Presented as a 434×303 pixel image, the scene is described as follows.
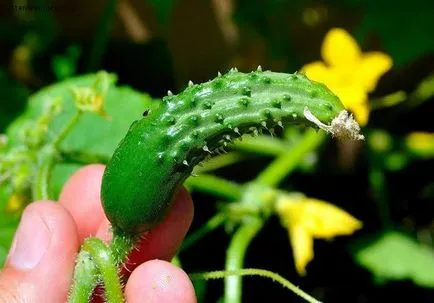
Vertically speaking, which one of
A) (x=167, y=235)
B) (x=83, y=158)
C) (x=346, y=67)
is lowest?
(x=167, y=235)

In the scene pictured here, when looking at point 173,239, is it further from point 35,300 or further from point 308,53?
point 308,53

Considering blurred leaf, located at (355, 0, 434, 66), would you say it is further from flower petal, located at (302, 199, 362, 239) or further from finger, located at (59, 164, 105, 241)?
finger, located at (59, 164, 105, 241)

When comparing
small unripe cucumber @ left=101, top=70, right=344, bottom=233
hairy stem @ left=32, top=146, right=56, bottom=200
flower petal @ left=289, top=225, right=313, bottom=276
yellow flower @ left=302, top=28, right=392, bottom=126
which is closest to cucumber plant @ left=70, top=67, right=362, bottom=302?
small unripe cucumber @ left=101, top=70, right=344, bottom=233

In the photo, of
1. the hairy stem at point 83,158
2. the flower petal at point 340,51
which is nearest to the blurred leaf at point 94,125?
the hairy stem at point 83,158

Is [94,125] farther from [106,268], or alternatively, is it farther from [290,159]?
[106,268]

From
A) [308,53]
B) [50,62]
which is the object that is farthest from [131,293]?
[308,53]

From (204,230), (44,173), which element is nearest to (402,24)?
(204,230)
